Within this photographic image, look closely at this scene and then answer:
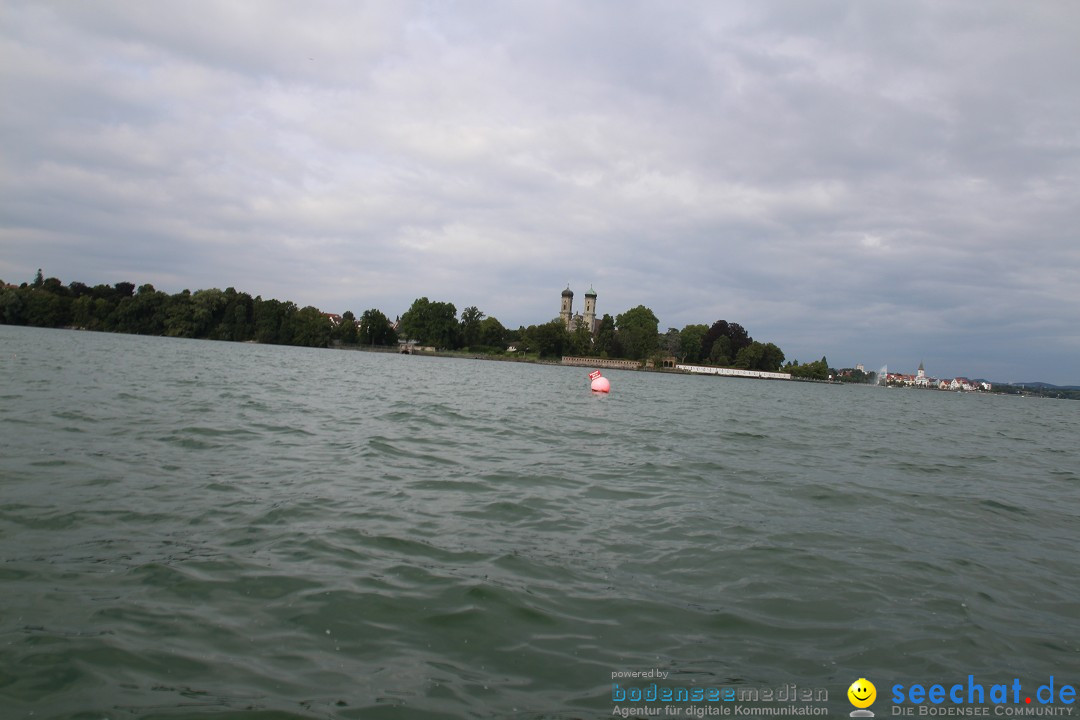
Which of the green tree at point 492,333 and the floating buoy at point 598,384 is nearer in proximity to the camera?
the floating buoy at point 598,384

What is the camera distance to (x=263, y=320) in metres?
132

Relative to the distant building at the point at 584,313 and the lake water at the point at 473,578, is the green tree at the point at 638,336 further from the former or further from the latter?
the lake water at the point at 473,578

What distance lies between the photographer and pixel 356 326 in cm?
15638

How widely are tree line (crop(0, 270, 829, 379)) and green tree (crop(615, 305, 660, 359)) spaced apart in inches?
10.0

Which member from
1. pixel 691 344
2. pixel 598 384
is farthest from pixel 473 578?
pixel 691 344

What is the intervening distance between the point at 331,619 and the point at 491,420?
14.9 metres

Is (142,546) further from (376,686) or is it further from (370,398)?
(370,398)

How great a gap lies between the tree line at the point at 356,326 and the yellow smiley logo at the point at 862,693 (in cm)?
13387

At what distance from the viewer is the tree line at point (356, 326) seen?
117 m

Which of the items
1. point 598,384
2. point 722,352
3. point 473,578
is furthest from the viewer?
point 722,352

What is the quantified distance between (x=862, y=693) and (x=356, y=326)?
6295 inches

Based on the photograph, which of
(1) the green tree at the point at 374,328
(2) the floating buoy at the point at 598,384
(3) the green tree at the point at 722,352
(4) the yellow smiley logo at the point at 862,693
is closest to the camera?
(4) the yellow smiley logo at the point at 862,693

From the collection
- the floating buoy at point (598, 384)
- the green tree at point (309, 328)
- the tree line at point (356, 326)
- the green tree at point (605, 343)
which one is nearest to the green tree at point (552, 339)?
the tree line at point (356, 326)

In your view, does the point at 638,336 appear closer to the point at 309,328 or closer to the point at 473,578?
the point at 309,328
